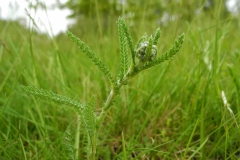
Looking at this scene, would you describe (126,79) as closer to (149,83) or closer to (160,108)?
(160,108)

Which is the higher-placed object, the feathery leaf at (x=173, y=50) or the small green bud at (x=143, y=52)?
the small green bud at (x=143, y=52)

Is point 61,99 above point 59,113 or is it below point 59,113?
below

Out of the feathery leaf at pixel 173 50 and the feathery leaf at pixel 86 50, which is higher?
the feathery leaf at pixel 86 50

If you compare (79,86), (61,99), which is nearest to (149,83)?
(79,86)

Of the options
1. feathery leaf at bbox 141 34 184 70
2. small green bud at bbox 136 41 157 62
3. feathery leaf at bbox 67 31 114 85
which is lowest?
feathery leaf at bbox 141 34 184 70

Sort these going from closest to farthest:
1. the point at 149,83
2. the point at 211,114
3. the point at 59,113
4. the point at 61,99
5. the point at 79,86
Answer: the point at 61,99 → the point at 211,114 → the point at 59,113 → the point at 149,83 → the point at 79,86

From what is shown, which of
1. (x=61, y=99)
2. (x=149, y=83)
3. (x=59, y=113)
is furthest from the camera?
(x=149, y=83)

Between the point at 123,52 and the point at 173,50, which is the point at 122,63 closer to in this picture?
the point at 123,52

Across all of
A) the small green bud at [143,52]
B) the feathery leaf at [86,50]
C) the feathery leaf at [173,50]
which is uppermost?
the feathery leaf at [86,50]

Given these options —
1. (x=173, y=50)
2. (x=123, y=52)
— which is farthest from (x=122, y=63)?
(x=173, y=50)

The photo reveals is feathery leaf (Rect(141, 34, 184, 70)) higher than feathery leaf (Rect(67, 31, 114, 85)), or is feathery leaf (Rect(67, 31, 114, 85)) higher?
feathery leaf (Rect(67, 31, 114, 85))

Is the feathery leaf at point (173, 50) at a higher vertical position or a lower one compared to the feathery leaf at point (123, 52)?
lower
